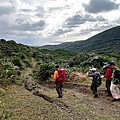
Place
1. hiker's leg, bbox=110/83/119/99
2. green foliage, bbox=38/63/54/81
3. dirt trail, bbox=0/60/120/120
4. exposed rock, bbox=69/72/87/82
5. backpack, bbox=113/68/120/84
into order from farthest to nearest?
1. green foliage, bbox=38/63/54/81
2. exposed rock, bbox=69/72/87/82
3. hiker's leg, bbox=110/83/119/99
4. backpack, bbox=113/68/120/84
5. dirt trail, bbox=0/60/120/120

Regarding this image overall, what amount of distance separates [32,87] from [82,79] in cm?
423

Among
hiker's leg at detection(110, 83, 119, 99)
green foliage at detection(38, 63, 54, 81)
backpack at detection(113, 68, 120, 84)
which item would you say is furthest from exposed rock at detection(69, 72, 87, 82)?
backpack at detection(113, 68, 120, 84)

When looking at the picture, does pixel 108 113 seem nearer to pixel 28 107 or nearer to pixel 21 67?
pixel 28 107

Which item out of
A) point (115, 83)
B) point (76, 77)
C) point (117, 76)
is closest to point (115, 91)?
point (115, 83)

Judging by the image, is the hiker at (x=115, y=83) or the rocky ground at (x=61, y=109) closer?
the rocky ground at (x=61, y=109)

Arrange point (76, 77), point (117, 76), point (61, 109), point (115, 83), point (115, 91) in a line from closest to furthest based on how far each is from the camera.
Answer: point (61, 109) < point (117, 76) < point (115, 83) < point (115, 91) < point (76, 77)

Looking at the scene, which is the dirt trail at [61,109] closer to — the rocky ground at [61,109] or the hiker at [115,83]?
the rocky ground at [61,109]

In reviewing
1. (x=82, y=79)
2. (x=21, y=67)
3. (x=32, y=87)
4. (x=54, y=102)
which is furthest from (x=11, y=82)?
(x=21, y=67)

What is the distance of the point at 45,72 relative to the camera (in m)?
23.5

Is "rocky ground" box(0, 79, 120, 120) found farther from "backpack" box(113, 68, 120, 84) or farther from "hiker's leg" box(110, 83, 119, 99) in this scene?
"backpack" box(113, 68, 120, 84)

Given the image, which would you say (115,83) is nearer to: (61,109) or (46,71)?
(61,109)

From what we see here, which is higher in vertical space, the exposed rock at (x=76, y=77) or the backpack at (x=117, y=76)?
the backpack at (x=117, y=76)

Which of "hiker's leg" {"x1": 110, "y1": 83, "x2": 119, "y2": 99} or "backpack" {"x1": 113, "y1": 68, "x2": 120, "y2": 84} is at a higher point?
"backpack" {"x1": 113, "y1": 68, "x2": 120, "y2": 84}

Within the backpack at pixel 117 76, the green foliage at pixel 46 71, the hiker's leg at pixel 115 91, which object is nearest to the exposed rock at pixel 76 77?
the green foliage at pixel 46 71
